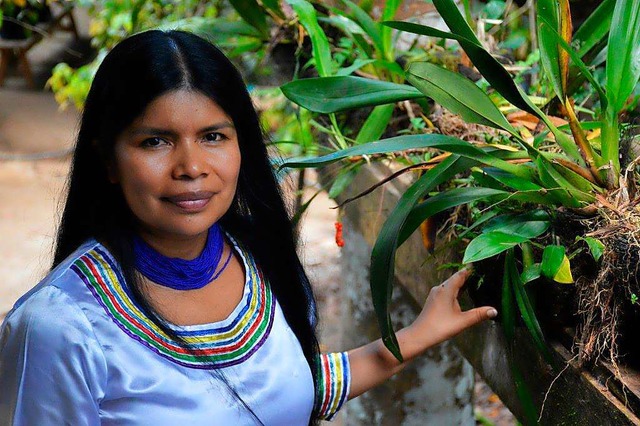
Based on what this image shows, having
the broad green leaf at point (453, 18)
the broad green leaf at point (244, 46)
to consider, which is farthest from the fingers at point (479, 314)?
the broad green leaf at point (244, 46)

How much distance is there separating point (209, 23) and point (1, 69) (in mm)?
5527

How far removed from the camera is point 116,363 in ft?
3.93

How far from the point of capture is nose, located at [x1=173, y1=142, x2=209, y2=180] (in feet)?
4.03

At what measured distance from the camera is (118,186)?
1336 millimetres

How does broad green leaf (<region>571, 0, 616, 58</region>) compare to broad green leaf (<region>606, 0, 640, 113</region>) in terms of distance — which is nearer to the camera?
broad green leaf (<region>606, 0, 640, 113</region>)

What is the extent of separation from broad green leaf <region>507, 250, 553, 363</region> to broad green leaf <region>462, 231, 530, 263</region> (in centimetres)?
3

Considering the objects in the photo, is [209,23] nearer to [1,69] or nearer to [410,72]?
[410,72]

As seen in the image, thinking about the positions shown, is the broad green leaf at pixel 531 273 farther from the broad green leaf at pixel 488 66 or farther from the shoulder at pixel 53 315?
the shoulder at pixel 53 315

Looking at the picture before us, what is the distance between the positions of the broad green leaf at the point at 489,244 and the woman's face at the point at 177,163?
0.36m

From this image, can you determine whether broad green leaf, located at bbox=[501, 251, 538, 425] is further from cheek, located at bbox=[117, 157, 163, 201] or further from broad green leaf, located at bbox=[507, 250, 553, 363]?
cheek, located at bbox=[117, 157, 163, 201]

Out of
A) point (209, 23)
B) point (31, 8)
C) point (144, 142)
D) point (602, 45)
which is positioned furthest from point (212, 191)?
point (31, 8)

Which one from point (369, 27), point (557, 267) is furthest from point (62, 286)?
point (369, 27)

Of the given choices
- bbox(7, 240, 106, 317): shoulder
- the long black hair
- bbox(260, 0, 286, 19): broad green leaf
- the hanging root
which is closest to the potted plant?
the hanging root

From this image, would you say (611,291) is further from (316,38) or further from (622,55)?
(316,38)
